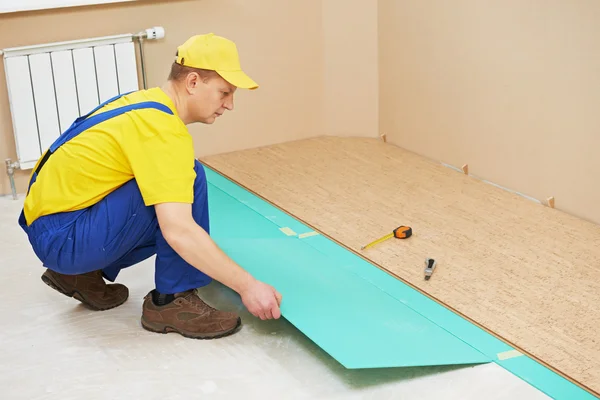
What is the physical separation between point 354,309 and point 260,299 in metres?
0.43

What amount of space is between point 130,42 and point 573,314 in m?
2.50

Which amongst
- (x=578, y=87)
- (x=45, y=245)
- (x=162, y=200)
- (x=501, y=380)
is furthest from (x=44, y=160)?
(x=578, y=87)

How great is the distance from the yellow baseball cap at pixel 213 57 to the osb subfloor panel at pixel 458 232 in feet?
3.35

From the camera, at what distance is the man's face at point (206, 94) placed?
250 centimetres

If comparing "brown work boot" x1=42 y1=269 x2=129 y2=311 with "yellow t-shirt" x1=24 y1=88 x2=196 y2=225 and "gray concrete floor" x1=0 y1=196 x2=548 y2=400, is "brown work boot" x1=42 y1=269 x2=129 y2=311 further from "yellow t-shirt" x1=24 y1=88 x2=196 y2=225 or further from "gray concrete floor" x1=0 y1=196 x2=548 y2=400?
"yellow t-shirt" x1=24 y1=88 x2=196 y2=225

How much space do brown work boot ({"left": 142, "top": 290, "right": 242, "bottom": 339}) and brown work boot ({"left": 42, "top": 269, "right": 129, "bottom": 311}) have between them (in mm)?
213

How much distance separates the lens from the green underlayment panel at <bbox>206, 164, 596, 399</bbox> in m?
2.48

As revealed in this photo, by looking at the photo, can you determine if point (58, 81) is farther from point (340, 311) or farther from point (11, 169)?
point (340, 311)

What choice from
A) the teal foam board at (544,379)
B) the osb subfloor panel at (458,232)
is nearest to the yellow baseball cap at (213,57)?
the osb subfloor panel at (458,232)

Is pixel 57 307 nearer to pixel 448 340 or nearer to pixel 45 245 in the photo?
pixel 45 245

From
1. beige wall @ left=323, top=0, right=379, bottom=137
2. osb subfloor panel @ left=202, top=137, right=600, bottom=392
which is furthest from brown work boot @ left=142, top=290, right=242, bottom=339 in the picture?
beige wall @ left=323, top=0, right=379, bottom=137

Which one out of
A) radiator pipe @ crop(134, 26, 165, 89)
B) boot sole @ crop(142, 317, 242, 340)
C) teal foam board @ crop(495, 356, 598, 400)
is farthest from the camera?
radiator pipe @ crop(134, 26, 165, 89)

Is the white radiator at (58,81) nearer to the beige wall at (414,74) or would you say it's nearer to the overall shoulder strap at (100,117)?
the beige wall at (414,74)

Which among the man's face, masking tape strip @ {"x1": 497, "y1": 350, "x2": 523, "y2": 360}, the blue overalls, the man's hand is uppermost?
the man's face
